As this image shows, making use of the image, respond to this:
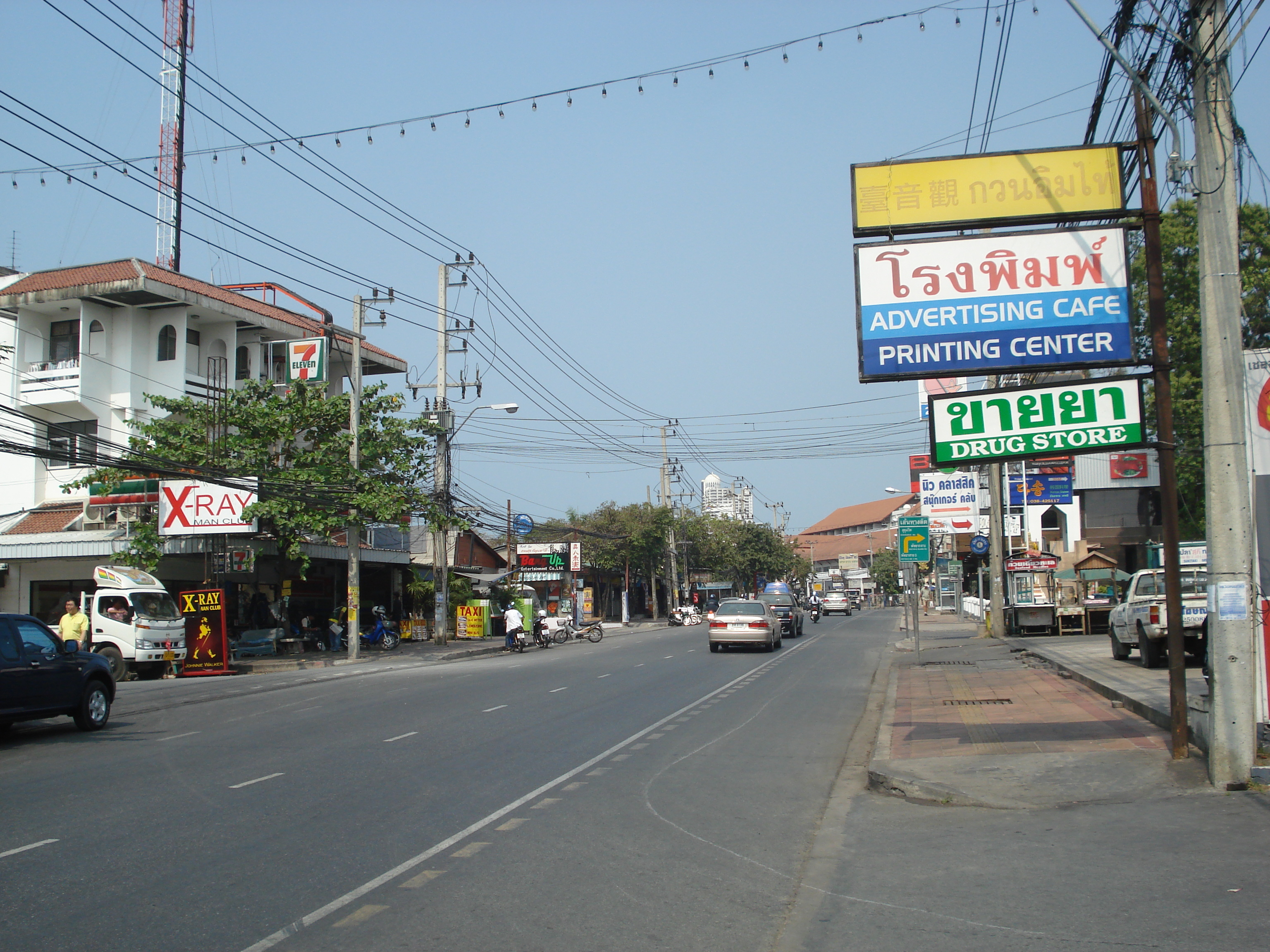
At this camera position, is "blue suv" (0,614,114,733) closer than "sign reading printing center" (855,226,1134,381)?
No

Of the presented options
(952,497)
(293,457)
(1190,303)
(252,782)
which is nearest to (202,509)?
(293,457)

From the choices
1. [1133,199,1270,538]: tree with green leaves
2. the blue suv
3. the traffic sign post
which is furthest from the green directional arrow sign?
the blue suv

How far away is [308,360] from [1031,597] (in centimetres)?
2433

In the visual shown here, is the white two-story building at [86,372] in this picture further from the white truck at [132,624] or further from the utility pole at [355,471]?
the white truck at [132,624]

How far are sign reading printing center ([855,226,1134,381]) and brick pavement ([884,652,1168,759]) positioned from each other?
401 cm

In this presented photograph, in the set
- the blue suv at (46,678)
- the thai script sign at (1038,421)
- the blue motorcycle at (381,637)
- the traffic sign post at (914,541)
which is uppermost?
the thai script sign at (1038,421)

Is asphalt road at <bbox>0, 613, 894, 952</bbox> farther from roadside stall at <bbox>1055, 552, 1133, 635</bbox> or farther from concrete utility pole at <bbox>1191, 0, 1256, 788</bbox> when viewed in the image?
roadside stall at <bbox>1055, 552, 1133, 635</bbox>

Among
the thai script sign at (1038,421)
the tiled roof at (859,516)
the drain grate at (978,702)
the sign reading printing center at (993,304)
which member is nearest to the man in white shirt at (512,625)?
the drain grate at (978,702)

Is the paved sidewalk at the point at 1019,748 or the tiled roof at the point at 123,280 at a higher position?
the tiled roof at the point at 123,280

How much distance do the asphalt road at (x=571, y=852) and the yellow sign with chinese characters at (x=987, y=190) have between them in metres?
5.67

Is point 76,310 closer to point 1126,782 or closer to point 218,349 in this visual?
point 218,349

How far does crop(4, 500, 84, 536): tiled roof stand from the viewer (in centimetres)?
3456

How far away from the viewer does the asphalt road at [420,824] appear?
557 cm

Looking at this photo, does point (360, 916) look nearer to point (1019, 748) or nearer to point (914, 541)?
point (1019, 748)
